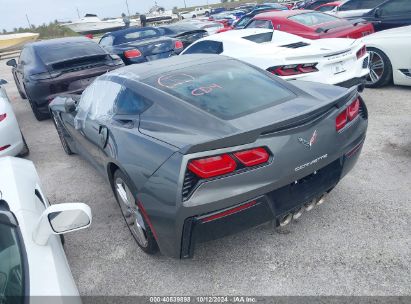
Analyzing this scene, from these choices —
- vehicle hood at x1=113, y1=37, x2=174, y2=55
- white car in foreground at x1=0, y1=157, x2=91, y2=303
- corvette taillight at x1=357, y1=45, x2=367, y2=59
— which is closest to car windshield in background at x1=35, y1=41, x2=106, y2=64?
vehicle hood at x1=113, y1=37, x2=174, y2=55

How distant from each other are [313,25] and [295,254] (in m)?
6.46

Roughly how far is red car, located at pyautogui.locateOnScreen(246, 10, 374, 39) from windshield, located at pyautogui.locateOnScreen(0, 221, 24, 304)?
712cm

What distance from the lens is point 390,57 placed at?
5.93 m

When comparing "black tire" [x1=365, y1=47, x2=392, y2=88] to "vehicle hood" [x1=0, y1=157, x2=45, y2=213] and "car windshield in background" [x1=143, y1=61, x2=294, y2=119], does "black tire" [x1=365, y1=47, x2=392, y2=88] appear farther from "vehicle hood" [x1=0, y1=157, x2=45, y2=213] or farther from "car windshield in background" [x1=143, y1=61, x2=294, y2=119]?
"vehicle hood" [x1=0, y1=157, x2=45, y2=213]

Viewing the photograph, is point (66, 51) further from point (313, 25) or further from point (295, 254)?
point (295, 254)

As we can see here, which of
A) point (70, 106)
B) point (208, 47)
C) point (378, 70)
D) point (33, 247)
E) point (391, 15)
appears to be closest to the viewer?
point (33, 247)

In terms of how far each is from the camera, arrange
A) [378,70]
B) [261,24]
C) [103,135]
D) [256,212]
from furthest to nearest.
Answer: 1. [261,24]
2. [378,70]
3. [103,135]
4. [256,212]

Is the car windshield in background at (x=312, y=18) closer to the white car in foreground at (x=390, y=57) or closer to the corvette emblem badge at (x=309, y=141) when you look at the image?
the white car in foreground at (x=390, y=57)

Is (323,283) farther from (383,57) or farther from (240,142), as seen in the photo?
(383,57)

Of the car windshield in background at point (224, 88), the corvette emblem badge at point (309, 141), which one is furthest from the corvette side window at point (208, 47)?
the corvette emblem badge at point (309, 141)

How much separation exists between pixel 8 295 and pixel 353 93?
8.86 ft

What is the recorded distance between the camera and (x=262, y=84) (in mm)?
3084

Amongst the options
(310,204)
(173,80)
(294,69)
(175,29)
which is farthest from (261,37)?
(175,29)

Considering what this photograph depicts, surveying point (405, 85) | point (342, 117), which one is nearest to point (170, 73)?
point (342, 117)
